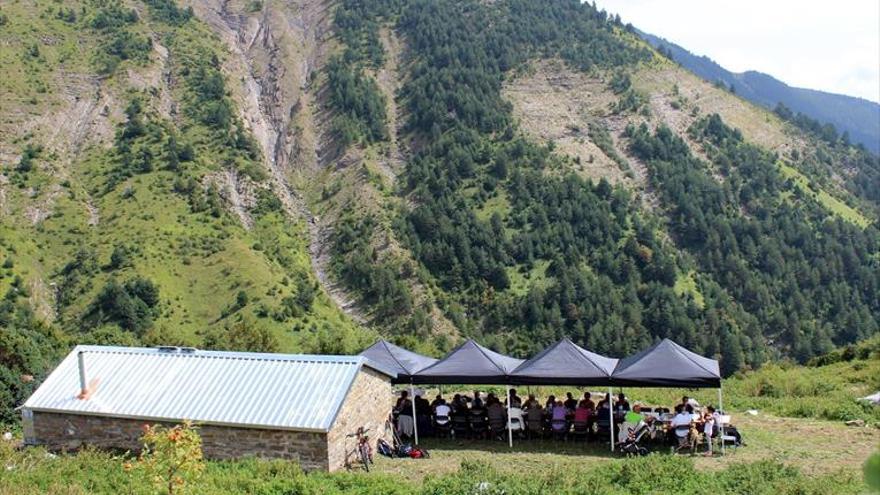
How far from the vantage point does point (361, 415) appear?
18.3 meters

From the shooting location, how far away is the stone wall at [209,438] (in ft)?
54.7

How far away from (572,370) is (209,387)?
896 cm

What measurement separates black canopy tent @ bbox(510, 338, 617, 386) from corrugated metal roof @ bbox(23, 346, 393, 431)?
374cm

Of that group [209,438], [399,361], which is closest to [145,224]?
[399,361]

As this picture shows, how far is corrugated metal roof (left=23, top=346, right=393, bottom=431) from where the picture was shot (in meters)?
17.1

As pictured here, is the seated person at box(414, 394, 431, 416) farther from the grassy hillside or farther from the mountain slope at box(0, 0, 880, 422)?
the mountain slope at box(0, 0, 880, 422)

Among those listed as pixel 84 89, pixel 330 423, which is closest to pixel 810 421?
pixel 330 423

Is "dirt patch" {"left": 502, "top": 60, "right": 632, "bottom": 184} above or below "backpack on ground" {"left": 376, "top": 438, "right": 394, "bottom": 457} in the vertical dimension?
above

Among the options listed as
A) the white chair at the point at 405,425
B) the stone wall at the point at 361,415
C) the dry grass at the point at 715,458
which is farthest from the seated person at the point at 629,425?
the stone wall at the point at 361,415

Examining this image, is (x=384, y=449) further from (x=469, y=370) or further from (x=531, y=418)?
(x=531, y=418)

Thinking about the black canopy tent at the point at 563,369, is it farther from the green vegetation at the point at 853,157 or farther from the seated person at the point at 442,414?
the green vegetation at the point at 853,157

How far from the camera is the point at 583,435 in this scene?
20250 millimetres

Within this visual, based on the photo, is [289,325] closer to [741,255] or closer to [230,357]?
[230,357]

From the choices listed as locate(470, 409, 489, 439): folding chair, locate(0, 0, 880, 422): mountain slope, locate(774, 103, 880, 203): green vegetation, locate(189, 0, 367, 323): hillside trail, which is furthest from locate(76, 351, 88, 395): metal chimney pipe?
locate(774, 103, 880, 203): green vegetation
